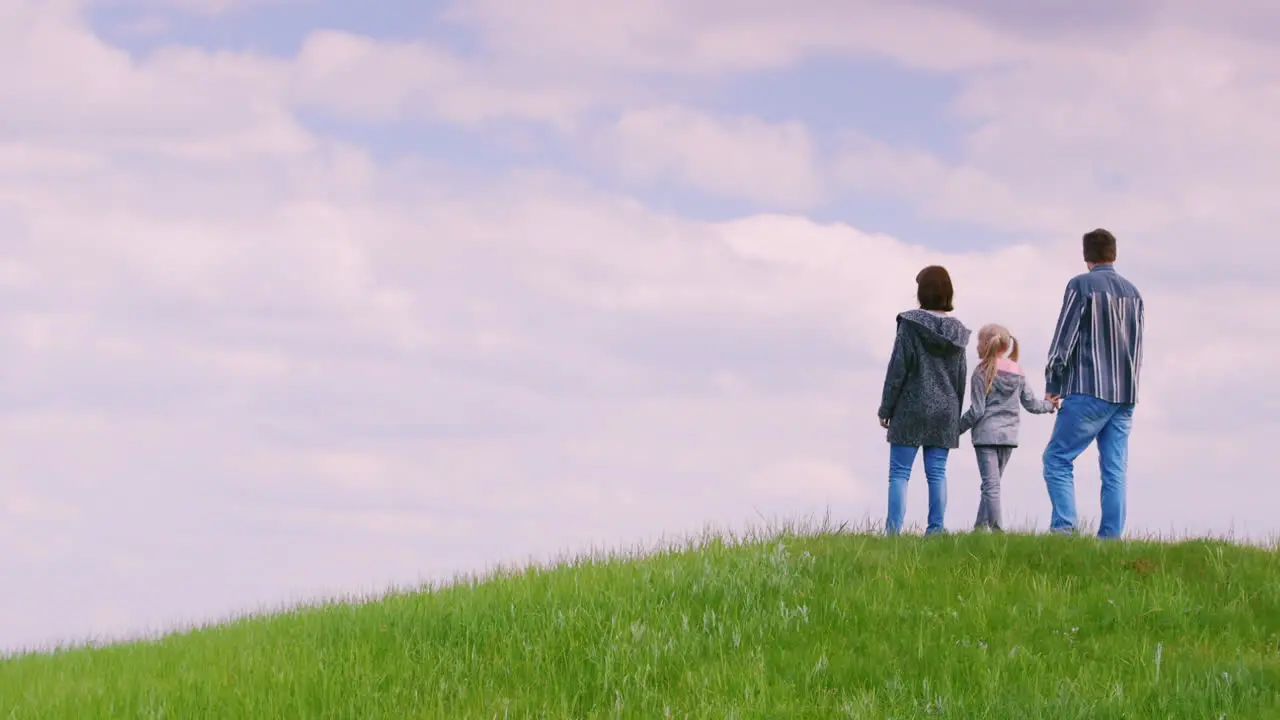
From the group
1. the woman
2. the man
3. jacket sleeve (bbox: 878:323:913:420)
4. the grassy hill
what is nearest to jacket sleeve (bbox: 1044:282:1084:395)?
the man

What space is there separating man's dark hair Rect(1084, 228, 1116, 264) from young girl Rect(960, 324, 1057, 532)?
70.1 inches

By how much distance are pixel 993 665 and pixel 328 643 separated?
198 inches

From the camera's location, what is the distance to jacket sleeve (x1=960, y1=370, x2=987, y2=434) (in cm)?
1440

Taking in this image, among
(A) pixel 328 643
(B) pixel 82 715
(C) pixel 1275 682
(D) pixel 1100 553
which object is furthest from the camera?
(D) pixel 1100 553

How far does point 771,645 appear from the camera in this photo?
8.58 m

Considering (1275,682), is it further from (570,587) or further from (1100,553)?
(570,587)

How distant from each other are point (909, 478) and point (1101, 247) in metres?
3.34

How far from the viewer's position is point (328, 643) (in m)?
9.40

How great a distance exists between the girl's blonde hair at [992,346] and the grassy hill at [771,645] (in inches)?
143

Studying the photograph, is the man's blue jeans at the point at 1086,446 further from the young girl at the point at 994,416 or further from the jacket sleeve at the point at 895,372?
the jacket sleeve at the point at 895,372

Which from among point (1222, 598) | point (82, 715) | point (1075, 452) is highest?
point (1075, 452)

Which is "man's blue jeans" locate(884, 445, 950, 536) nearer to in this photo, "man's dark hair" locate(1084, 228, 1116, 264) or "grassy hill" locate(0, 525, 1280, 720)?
"grassy hill" locate(0, 525, 1280, 720)

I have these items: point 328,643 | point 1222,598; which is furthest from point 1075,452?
point 328,643

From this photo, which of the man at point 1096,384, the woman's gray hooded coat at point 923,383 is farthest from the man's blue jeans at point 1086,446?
the woman's gray hooded coat at point 923,383
